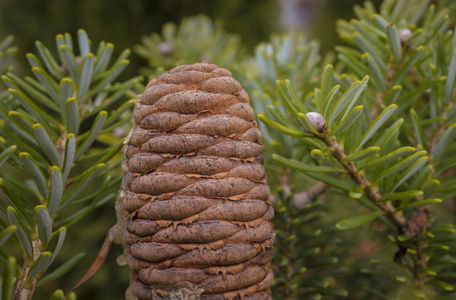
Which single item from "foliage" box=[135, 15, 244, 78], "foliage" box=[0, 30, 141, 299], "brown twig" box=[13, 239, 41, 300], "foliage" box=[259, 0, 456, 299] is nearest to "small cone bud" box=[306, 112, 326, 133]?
"foliage" box=[259, 0, 456, 299]

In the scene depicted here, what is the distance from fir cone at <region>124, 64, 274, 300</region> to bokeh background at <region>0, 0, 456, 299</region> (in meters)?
0.76

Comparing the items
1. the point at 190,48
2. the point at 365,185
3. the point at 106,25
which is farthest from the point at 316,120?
the point at 106,25

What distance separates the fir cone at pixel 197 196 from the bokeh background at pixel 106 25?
76 centimetres

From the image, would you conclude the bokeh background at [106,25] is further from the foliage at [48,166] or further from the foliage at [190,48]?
the foliage at [48,166]

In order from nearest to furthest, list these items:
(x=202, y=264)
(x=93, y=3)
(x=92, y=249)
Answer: (x=202, y=264) < (x=92, y=249) < (x=93, y=3)

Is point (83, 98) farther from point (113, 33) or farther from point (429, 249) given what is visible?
point (113, 33)

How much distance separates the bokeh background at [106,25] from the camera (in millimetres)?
1090

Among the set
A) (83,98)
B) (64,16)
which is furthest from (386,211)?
(64,16)

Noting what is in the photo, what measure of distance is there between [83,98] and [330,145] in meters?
0.33

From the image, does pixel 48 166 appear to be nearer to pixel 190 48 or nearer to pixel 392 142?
pixel 392 142

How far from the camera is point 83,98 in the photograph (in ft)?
1.64

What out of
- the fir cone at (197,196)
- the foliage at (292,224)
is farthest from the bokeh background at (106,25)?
the fir cone at (197,196)

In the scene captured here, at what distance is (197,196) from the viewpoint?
1.16 ft

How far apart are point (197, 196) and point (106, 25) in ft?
3.40
